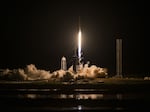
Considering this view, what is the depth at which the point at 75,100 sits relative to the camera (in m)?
26.8

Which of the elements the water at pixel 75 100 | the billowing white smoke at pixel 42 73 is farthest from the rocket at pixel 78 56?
the water at pixel 75 100

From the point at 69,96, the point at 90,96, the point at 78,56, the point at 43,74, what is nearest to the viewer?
the point at 69,96

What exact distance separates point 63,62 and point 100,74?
4477 millimetres

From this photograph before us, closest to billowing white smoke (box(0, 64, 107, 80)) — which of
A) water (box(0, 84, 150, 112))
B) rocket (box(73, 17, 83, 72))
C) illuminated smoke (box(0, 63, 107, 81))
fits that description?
illuminated smoke (box(0, 63, 107, 81))

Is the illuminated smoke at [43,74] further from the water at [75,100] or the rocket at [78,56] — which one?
the water at [75,100]

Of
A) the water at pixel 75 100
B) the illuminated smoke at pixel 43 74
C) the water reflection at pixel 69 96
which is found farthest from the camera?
the illuminated smoke at pixel 43 74

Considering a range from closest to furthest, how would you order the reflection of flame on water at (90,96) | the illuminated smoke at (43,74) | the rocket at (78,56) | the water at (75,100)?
the water at (75,100)
the reflection of flame on water at (90,96)
the illuminated smoke at (43,74)
the rocket at (78,56)

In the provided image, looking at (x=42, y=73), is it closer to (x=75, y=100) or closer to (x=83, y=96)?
(x=83, y=96)

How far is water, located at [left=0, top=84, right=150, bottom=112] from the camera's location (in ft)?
77.2

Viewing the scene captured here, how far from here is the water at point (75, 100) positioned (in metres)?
23.5

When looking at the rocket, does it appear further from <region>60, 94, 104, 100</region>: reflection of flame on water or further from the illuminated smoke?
<region>60, 94, 104, 100</region>: reflection of flame on water

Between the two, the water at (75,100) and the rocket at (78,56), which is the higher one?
the rocket at (78,56)

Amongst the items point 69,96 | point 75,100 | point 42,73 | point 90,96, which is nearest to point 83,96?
point 90,96

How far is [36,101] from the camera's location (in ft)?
Result: 86.3
